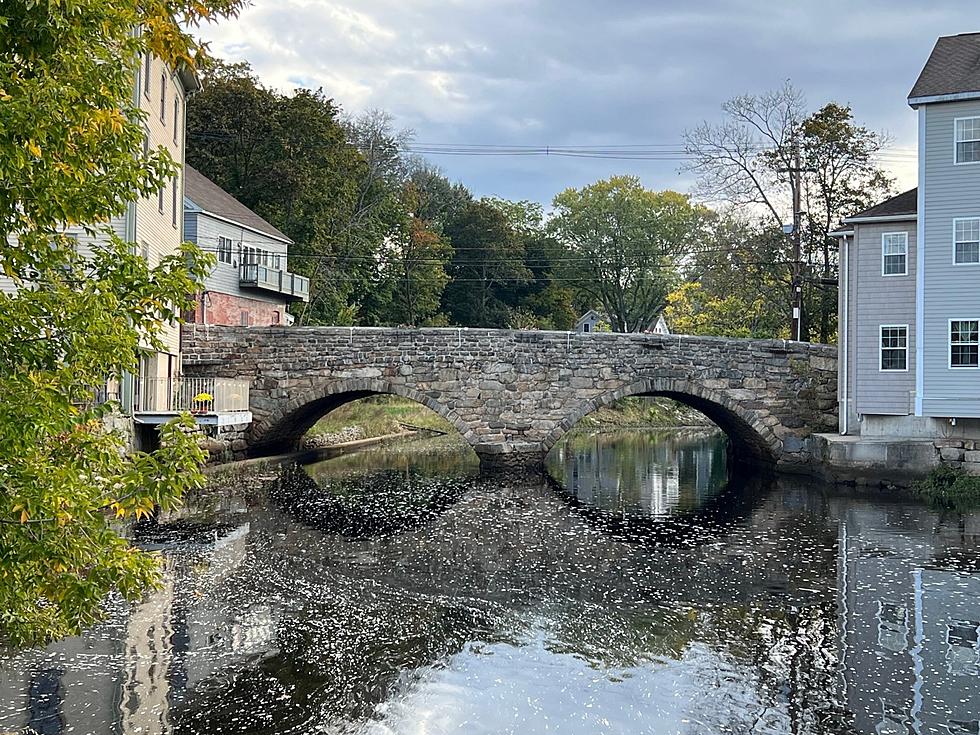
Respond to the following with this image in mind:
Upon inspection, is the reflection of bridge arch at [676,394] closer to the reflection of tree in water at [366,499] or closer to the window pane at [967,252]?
the reflection of tree in water at [366,499]

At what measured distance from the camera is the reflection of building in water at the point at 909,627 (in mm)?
9039

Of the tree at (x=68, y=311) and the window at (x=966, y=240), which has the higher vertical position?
the window at (x=966, y=240)

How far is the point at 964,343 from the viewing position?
2169cm

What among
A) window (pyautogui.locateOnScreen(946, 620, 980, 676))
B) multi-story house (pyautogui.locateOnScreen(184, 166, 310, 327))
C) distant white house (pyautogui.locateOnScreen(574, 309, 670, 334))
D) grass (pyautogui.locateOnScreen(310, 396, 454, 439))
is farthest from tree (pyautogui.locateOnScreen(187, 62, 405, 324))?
window (pyautogui.locateOnScreen(946, 620, 980, 676))

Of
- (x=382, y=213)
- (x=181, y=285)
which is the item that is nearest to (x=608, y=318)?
(x=382, y=213)

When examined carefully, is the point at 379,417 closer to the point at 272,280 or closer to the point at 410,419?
the point at 410,419

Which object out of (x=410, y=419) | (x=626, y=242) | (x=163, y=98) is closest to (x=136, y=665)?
(x=163, y=98)

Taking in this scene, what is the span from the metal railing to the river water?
2371 mm

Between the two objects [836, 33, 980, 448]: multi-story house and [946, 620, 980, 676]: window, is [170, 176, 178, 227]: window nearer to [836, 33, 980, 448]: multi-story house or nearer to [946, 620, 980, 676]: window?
[836, 33, 980, 448]: multi-story house

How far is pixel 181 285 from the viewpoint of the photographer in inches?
236

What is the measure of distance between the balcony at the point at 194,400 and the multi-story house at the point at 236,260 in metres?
7.22

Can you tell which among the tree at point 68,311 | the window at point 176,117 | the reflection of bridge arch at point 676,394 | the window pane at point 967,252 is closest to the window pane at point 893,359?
the window pane at point 967,252

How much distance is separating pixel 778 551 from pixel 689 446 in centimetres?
2182

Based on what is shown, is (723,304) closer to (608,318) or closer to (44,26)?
(608,318)
